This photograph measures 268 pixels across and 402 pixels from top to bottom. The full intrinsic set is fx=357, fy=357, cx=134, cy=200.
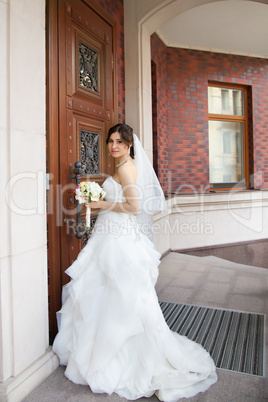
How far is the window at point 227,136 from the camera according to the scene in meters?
7.32

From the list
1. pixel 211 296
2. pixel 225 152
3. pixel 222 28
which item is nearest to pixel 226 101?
pixel 225 152

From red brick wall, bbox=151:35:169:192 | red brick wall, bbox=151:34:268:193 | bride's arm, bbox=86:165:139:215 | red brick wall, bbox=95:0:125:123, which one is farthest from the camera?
red brick wall, bbox=151:34:268:193

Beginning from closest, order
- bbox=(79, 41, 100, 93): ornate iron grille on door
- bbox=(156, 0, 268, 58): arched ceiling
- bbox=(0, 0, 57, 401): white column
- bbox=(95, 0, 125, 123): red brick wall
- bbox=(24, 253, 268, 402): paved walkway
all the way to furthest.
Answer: bbox=(0, 0, 57, 401): white column
bbox=(24, 253, 268, 402): paved walkway
bbox=(79, 41, 100, 93): ornate iron grille on door
bbox=(95, 0, 125, 123): red brick wall
bbox=(156, 0, 268, 58): arched ceiling

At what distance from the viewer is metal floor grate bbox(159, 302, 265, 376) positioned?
107 inches

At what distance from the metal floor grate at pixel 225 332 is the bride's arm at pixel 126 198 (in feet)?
4.30

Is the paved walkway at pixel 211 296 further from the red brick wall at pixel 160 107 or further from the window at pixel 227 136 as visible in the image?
the window at pixel 227 136

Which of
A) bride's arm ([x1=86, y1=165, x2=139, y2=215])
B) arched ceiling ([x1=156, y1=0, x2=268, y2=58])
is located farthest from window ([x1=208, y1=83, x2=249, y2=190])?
bride's arm ([x1=86, y1=165, x2=139, y2=215])

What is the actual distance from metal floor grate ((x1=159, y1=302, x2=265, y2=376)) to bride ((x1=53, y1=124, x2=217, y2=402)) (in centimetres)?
23

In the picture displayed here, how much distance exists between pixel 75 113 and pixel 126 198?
0.88 m

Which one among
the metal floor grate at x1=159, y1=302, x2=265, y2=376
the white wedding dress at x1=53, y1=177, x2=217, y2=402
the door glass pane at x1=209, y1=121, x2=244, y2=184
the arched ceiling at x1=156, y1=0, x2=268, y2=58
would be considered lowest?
the metal floor grate at x1=159, y1=302, x2=265, y2=376

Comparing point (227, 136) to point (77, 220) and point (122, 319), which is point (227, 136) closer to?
point (77, 220)

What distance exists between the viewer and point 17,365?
2205mm

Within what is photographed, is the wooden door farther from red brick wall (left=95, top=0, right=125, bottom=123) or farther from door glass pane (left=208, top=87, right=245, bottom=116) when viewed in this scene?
door glass pane (left=208, top=87, right=245, bottom=116)

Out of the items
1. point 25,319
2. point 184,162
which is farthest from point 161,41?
point 25,319
